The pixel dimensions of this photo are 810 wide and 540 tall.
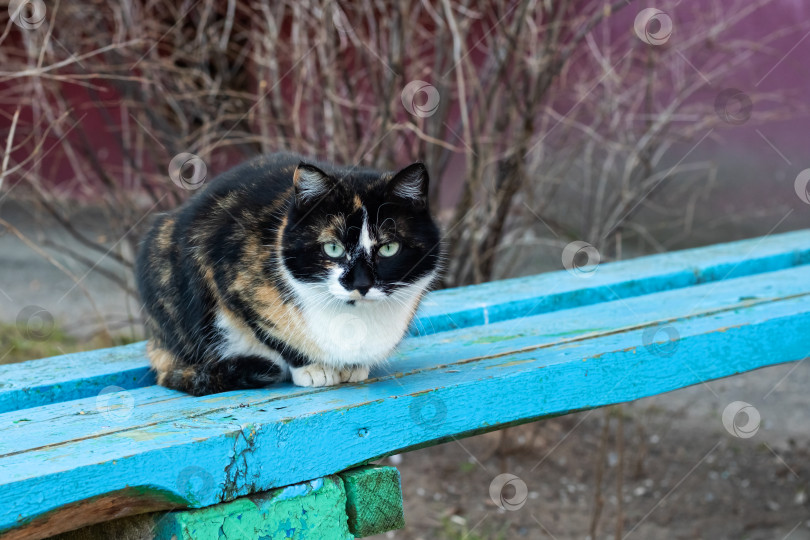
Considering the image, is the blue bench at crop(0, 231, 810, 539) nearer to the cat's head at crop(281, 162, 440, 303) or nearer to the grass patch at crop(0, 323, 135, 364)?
the cat's head at crop(281, 162, 440, 303)

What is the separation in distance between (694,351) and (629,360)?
19cm

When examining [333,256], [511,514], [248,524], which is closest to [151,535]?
[248,524]

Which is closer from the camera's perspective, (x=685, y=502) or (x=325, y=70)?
(x=325, y=70)

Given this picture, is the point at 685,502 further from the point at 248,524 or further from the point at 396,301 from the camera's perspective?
the point at 248,524

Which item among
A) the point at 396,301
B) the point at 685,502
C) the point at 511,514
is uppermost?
the point at 396,301

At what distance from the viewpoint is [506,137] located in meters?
3.56

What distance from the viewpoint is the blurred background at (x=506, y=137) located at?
3180 mm

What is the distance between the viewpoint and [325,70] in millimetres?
3154

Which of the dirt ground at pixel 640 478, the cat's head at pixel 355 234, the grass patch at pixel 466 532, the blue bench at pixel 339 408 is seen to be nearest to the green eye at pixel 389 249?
the cat's head at pixel 355 234

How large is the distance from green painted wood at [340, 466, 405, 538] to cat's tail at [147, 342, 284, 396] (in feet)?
1.10

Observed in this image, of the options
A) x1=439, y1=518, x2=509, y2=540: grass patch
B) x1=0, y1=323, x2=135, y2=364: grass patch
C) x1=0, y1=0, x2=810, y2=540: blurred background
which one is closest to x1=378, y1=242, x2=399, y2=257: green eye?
x1=0, y1=0, x2=810, y2=540: blurred background

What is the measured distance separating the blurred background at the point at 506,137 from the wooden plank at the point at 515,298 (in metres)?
0.38

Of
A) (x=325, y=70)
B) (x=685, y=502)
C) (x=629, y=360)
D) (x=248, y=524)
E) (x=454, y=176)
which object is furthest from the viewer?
(x=454, y=176)

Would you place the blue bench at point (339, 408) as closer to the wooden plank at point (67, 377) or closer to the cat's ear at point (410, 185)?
the wooden plank at point (67, 377)
